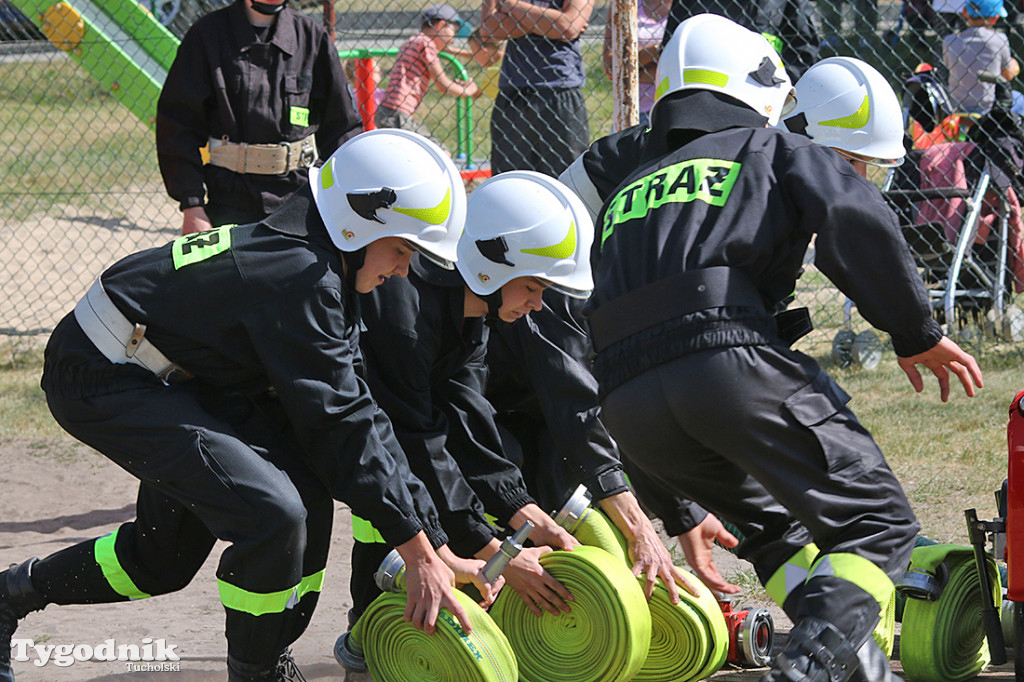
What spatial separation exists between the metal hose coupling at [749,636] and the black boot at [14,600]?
2.10 m

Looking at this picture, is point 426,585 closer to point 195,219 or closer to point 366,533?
point 366,533

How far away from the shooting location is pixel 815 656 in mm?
2881

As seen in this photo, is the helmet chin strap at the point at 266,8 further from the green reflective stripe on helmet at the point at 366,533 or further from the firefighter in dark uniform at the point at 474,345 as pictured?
the green reflective stripe on helmet at the point at 366,533

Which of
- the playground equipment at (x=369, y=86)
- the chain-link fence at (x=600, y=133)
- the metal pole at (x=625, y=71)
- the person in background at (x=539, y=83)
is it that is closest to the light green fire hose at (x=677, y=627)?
the metal pole at (x=625, y=71)

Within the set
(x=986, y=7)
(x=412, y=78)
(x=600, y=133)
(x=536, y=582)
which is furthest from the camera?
(x=600, y=133)

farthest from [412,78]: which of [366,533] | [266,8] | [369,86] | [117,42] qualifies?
[366,533]

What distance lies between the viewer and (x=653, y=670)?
3893 mm

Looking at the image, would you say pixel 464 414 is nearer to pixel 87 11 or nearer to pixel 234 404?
pixel 234 404

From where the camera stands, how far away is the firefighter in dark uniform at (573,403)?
152 inches

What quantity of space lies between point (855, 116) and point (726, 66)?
3.11ft

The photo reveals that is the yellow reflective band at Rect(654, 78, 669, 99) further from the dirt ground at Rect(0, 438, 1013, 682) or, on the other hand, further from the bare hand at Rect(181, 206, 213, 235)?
the bare hand at Rect(181, 206, 213, 235)

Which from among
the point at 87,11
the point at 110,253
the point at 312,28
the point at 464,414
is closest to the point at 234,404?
the point at 464,414

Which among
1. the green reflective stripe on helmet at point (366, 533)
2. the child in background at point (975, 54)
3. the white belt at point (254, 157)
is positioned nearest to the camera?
the green reflective stripe on helmet at point (366, 533)

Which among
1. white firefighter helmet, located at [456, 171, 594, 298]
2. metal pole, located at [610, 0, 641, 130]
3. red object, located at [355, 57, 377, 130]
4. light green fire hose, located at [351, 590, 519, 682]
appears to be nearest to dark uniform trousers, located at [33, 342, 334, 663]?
light green fire hose, located at [351, 590, 519, 682]
